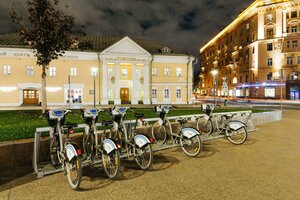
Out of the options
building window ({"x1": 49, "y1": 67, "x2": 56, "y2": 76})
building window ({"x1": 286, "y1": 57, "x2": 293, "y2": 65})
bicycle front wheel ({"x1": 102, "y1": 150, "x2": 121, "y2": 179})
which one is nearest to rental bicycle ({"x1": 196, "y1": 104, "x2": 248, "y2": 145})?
bicycle front wheel ({"x1": 102, "y1": 150, "x2": 121, "y2": 179})

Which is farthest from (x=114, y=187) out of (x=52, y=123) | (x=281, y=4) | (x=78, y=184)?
(x=281, y=4)

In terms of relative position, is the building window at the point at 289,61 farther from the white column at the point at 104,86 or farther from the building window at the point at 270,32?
the white column at the point at 104,86

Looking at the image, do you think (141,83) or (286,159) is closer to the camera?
(286,159)

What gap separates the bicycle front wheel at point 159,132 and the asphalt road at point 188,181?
3.89 feet

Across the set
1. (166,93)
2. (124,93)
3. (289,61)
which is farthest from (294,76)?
(124,93)

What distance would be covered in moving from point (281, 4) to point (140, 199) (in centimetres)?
6055

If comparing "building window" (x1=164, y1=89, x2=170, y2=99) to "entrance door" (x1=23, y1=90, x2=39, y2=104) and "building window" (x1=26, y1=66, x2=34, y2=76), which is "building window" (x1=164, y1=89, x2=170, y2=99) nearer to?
"entrance door" (x1=23, y1=90, x2=39, y2=104)

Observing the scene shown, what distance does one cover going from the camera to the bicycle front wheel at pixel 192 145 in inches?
262

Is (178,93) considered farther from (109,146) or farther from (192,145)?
(109,146)

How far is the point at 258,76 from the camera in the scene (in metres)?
54.5

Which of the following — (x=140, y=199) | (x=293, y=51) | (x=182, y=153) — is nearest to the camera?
(x=140, y=199)

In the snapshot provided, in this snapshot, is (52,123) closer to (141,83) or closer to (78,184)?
(78,184)

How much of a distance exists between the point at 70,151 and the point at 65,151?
26 cm

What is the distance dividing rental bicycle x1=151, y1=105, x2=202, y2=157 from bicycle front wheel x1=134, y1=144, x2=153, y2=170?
158cm
